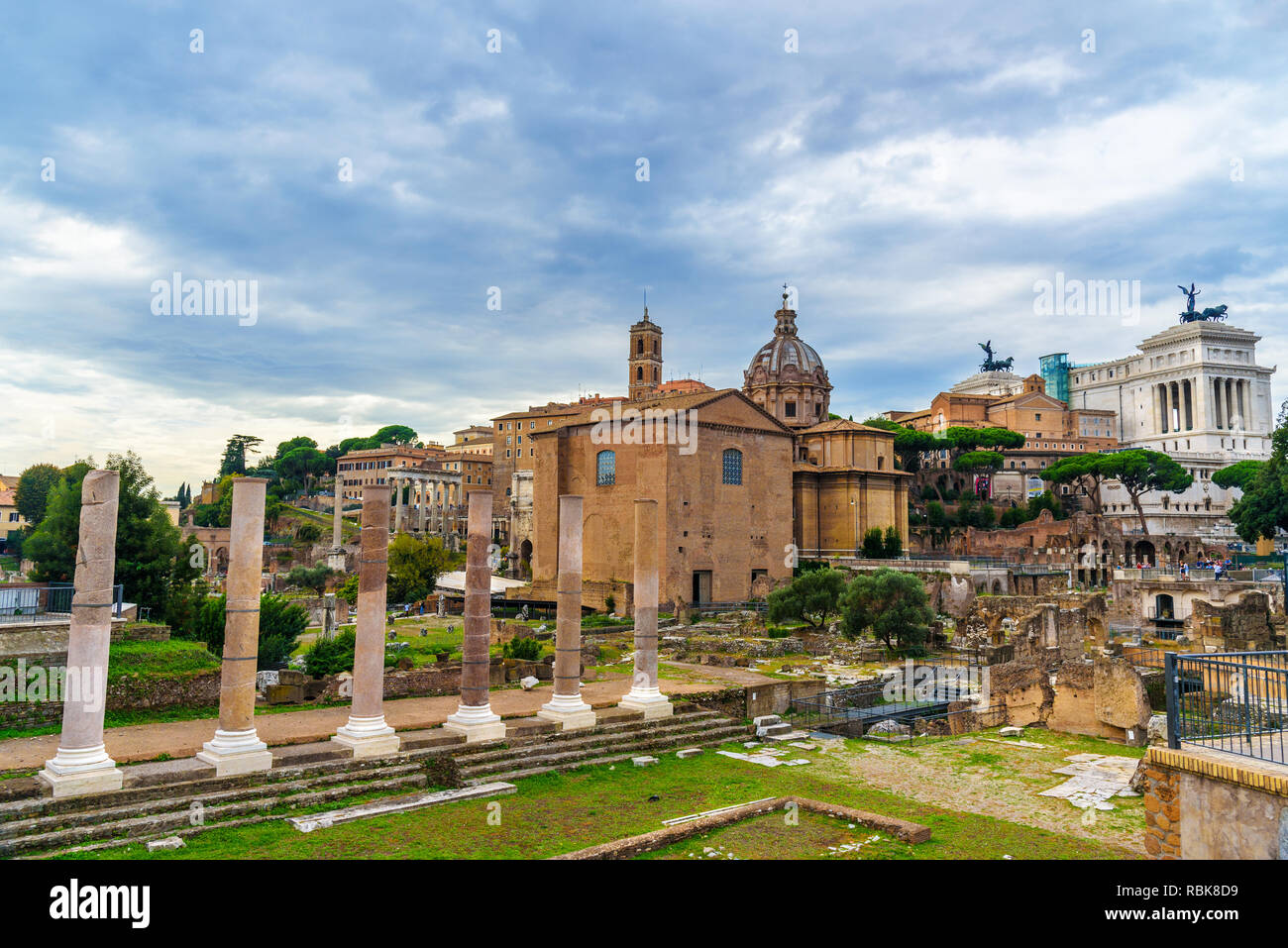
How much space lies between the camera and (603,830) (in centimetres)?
903

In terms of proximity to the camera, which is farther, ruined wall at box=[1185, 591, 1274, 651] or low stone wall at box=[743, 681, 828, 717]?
ruined wall at box=[1185, 591, 1274, 651]

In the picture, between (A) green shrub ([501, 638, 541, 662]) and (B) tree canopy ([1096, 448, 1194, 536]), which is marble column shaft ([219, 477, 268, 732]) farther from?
(B) tree canopy ([1096, 448, 1194, 536])

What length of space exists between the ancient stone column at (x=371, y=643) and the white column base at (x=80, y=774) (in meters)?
2.73

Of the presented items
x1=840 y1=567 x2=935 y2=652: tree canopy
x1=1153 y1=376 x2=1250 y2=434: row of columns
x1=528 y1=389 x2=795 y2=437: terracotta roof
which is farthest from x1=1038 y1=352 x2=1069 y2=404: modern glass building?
x1=840 y1=567 x2=935 y2=652: tree canopy

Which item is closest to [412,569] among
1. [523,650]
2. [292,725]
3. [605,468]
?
[605,468]

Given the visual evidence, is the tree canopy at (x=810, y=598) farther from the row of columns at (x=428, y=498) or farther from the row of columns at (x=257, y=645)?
the row of columns at (x=428, y=498)

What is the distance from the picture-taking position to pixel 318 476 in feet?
310

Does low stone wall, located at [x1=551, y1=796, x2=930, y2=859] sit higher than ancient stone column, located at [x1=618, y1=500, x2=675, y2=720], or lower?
lower

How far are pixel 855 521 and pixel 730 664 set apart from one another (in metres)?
27.8

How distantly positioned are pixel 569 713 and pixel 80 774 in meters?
6.57

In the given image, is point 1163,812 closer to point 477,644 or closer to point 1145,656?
point 477,644

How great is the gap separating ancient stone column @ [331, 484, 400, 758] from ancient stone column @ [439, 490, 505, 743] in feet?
4.00

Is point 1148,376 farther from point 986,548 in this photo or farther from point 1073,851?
point 1073,851

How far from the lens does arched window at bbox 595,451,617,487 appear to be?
41.3 meters
